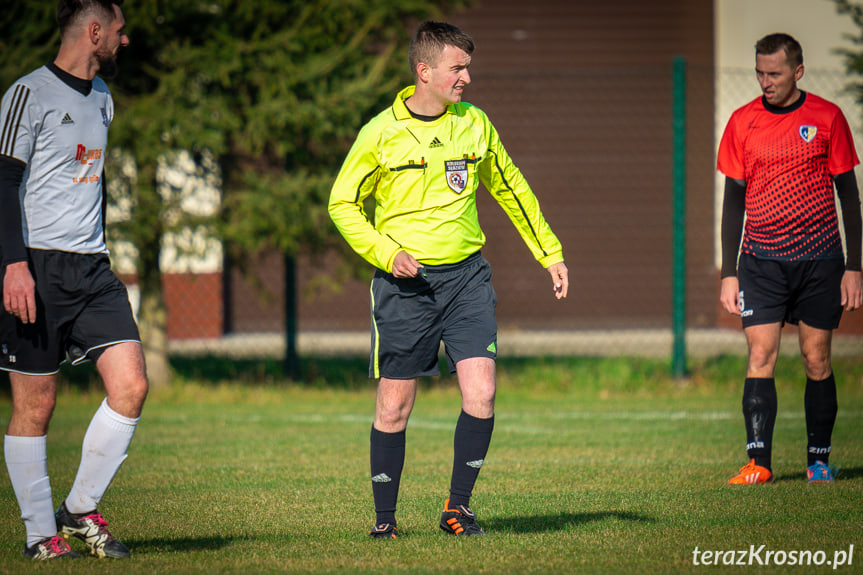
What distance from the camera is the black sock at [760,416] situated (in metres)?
5.64

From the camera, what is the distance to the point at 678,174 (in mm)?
10281

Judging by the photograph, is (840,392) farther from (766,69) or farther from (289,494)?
(289,494)

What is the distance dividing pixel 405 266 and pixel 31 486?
1.78 meters

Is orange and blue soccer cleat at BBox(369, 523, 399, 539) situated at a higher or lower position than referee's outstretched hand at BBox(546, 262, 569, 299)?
lower

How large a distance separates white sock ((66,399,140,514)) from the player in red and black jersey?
346 cm

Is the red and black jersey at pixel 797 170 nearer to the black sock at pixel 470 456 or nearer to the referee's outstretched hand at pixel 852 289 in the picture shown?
the referee's outstretched hand at pixel 852 289

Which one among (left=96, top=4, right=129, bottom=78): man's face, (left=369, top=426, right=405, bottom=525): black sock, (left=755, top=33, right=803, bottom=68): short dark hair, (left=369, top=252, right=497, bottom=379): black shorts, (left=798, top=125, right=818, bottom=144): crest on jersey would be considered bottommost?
(left=369, top=426, right=405, bottom=525): black sock

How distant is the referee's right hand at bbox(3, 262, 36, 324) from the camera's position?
379cm

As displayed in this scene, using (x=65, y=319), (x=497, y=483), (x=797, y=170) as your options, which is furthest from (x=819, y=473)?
(x=65, y=319)

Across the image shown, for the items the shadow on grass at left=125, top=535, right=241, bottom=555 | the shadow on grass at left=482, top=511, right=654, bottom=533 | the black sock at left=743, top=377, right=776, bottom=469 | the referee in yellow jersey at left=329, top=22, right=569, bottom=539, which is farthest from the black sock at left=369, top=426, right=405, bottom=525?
the black sock at left=743, top=377, right=776, bottom=469

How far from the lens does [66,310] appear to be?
4000mm

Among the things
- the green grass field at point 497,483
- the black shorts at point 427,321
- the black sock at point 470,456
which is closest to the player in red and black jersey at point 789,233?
the green grass field at point 497,483

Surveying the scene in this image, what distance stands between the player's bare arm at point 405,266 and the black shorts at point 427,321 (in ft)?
0.74

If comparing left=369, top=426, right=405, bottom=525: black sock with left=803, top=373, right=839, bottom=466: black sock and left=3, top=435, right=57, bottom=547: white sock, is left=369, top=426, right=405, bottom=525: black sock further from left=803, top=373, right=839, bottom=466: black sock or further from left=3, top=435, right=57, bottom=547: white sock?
left=803, top=373, right=839, bottom=466: black sock
